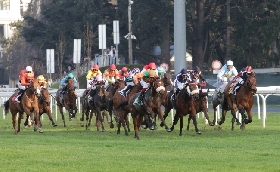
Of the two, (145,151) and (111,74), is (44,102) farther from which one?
(145,151)

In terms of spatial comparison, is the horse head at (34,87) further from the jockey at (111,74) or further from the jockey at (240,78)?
the jockey at (240,78)

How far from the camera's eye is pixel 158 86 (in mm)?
22938

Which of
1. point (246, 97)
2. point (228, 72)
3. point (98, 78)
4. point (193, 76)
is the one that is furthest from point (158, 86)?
point (98, 78)

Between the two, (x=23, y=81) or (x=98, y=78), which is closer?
(x=23, y=81)

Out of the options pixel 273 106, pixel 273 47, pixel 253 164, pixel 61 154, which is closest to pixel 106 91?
pixel 61 154

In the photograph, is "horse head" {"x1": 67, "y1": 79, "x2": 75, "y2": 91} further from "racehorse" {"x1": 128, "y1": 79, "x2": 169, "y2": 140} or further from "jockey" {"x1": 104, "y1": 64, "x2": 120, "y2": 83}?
"racehorse" {"x1": 128, "y1": 79, "x2": 169, "y2": 140}

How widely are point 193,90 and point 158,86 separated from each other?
99cm

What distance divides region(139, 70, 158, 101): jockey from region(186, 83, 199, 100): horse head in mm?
830

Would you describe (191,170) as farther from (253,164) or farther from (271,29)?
(271,29)

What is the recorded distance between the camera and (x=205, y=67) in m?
66.4

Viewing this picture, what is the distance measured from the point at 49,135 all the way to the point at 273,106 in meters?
20.3

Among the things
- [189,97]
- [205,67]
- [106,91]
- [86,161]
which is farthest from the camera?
[205,67]

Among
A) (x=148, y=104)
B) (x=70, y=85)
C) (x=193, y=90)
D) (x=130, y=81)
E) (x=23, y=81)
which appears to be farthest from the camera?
(x=70, y=85)

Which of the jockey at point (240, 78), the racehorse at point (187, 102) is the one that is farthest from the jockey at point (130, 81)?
the jockey at point (240, 78)
